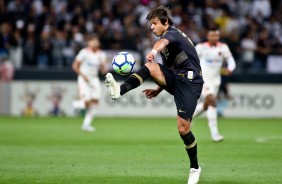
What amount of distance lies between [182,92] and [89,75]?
11248mm

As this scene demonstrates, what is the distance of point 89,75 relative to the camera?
2077 cm

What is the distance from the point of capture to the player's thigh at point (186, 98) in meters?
9.66

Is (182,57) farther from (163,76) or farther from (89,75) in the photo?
(89,75)

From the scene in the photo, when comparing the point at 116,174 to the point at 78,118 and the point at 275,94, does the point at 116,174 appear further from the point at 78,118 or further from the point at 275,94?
the point at 275,94

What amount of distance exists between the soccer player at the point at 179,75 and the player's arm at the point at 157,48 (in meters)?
0.12

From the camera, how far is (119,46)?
85.5 ft

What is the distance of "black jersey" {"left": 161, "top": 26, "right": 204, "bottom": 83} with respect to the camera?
977 cm

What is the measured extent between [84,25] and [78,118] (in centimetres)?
387

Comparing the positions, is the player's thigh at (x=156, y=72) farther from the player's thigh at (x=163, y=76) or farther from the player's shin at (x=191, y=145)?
the player's shin at (x=191, y=145)

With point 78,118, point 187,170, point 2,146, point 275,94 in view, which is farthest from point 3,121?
point 187,170

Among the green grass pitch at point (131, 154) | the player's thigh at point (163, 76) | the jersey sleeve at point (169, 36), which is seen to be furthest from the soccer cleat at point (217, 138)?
the jersey sleeve at point (169, 36)

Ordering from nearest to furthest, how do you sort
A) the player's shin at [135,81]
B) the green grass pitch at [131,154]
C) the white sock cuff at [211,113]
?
1. the player's shin at [135,81]
2. the green grass pitch at [131,154]
3. the white sock cuff at [211,113]

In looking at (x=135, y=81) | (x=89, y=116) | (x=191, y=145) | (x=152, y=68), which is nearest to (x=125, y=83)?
(x=135, y=81)

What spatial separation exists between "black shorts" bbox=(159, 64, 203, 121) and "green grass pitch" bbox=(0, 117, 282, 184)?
108cm
